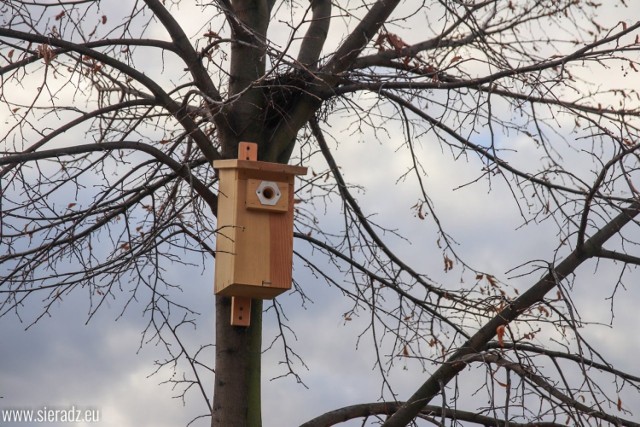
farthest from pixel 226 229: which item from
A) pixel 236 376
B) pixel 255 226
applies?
pixel 236 376

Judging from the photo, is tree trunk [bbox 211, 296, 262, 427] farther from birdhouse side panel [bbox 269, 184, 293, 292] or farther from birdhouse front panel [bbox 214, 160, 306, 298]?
birdhouse side panel [bbox 269, 184, 293, 292]

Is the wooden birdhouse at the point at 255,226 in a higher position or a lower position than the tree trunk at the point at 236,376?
higher

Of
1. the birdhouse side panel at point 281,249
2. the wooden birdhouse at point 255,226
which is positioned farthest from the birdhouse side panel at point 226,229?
the birdhouse side panel at point 281,249

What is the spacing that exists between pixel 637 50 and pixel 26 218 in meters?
3.55

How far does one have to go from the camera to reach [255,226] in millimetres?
5367

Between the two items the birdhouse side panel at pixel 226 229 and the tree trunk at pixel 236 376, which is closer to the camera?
the birdhouse side panel at pixel 226 229

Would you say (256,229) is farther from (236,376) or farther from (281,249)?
(236,376)

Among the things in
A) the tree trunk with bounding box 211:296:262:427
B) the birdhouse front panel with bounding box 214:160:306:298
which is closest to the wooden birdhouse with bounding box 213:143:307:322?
the birdhouse front panel with bounding box 214:160:306:298

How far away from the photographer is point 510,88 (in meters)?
5.79

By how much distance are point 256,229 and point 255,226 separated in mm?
17

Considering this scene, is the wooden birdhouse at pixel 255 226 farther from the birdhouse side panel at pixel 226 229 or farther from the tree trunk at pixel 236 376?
the tree trunk at pixel 236 376

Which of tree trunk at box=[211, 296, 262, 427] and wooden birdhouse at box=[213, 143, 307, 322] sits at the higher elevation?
wooden birdhouse at box=[213, 143, 307, 322]

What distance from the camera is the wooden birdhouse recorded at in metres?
5.32

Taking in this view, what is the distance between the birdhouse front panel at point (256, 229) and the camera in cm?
532
